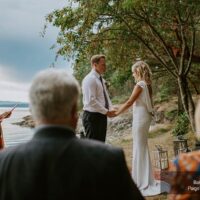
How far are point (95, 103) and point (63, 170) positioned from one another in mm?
3698

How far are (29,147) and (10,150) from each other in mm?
90

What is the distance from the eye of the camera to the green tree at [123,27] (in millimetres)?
8469

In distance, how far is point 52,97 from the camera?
173cm

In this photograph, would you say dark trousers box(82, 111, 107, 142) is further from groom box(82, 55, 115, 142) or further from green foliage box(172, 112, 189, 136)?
green foliage box(172, 112, 189, 136)

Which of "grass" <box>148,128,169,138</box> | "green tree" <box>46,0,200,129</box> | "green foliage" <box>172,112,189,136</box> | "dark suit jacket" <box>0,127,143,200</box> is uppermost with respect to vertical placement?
"green tree" <box>46,0,200,129</box>

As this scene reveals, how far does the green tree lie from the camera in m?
8.47

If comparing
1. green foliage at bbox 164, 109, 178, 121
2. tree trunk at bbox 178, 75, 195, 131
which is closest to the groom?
tree trunk at bbox 178, 75, 195, 131

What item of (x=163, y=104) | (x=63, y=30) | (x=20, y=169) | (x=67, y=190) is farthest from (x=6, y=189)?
(x=163, y=104)

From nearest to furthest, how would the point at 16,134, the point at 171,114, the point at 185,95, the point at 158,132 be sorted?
1. the point at 185,95
2. the point at 16,134
3. the point at 158,132
4. the point at 171,114

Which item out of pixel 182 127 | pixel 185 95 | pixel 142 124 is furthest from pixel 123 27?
pixel 182 127

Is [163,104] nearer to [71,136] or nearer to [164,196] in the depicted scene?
[164,196]

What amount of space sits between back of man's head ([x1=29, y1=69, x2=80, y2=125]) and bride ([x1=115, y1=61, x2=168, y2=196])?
3.47 meters

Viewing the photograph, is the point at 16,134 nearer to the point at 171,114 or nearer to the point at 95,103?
the point at 171,114

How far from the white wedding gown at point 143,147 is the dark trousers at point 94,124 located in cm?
39
